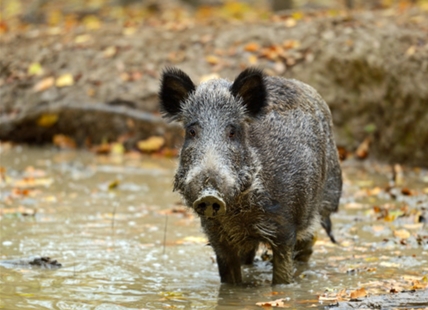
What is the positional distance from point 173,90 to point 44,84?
9650 mm

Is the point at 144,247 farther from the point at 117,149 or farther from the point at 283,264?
the point at 117,149

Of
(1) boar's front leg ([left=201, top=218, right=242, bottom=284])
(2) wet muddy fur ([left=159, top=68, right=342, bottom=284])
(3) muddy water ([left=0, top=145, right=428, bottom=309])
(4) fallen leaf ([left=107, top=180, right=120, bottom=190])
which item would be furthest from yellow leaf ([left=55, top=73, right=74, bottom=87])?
(1) boar's front leg ([left=201, top=218, right=242, bottom=284])

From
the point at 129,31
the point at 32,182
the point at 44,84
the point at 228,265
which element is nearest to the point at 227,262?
the point at 228,265

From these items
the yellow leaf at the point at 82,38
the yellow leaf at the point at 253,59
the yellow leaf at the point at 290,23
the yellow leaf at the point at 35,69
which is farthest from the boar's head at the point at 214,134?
the yellow leaf at the point at 82,38

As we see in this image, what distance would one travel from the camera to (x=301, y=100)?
731 cm

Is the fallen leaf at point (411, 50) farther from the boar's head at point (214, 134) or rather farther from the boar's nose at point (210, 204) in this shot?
the boar's nose at point (210, 204)

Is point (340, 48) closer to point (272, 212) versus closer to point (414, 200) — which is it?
point (414, 200)

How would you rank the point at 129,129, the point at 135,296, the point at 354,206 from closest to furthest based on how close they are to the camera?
the point at 135,296, the point at 354,206, the point at 129,129

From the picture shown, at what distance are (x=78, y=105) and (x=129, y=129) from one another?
3.91 feet

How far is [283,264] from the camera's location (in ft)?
21.5

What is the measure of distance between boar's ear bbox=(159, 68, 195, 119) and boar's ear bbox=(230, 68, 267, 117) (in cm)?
41

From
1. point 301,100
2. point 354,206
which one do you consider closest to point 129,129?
point 354,206

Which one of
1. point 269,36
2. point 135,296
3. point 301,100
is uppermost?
point 269,36

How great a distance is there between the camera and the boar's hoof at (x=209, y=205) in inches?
210
